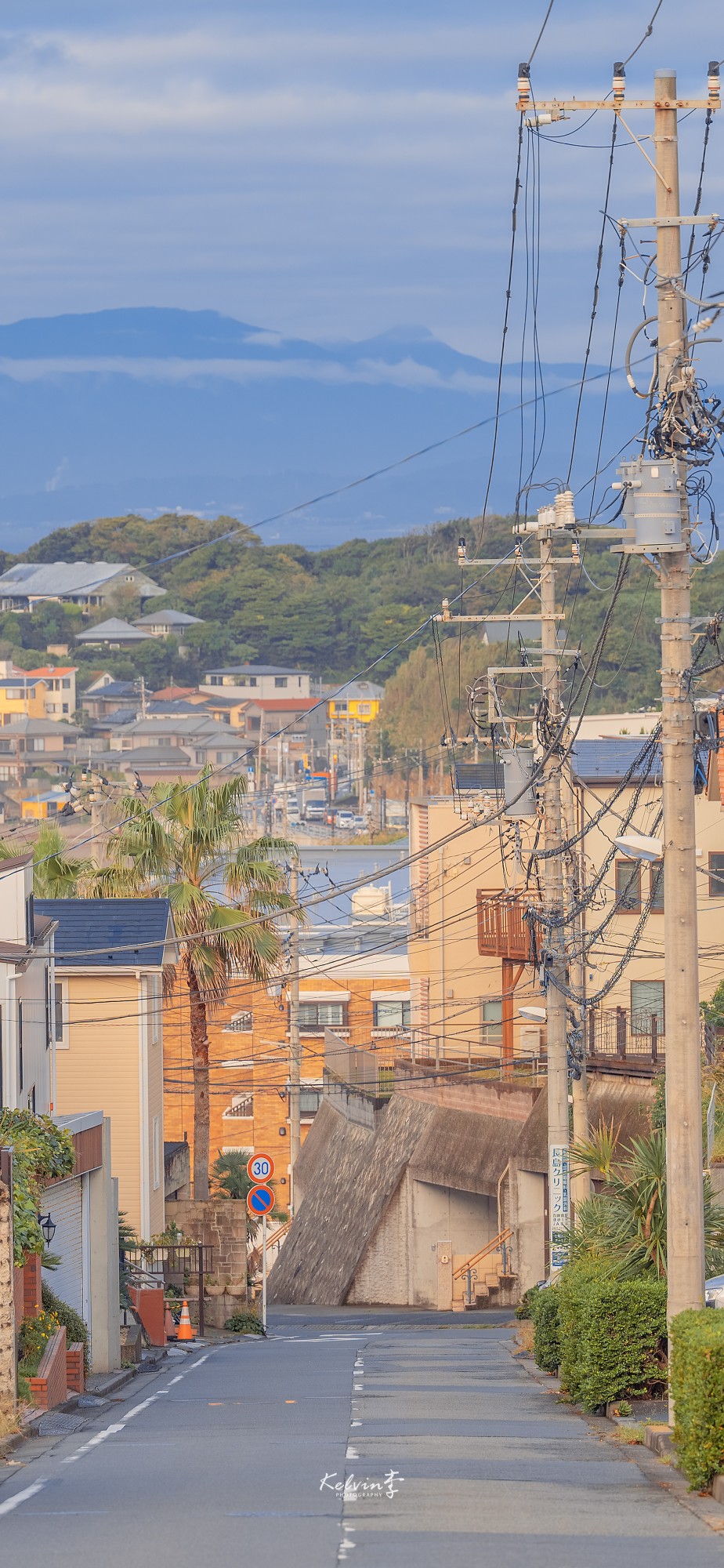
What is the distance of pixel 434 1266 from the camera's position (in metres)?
43.6

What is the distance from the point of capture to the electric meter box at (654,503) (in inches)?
595

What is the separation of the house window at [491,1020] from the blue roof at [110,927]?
684 inches

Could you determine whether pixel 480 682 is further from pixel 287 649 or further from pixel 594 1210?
pixel 287 649

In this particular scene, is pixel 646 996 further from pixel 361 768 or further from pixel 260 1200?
pixel 361 768

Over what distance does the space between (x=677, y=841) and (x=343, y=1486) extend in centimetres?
556

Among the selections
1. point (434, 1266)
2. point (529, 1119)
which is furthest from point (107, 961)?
point (434, 1266)

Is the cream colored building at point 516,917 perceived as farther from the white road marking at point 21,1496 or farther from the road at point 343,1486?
the white road marking at point 21,1496

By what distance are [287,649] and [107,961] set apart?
153 meters

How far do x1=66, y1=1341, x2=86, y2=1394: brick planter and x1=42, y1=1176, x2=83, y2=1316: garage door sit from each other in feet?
6.88

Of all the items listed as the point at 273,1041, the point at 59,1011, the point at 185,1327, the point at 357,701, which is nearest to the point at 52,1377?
the point at 185,1327

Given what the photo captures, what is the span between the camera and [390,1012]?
201ft

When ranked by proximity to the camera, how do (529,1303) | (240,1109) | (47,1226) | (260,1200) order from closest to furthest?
1. (47,1226)
2. (529,1303)
3. (260,1200)
4. (240,1109)

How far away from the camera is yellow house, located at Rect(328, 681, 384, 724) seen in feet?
617

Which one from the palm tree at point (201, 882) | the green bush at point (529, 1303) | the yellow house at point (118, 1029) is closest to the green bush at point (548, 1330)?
the green bush at point (529, 1303)
